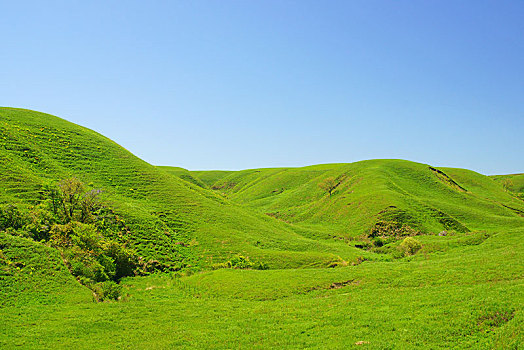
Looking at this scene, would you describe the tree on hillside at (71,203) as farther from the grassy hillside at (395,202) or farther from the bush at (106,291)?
the grassy hillside at (395,202)

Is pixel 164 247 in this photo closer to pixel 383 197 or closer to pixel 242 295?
pixel 242 295

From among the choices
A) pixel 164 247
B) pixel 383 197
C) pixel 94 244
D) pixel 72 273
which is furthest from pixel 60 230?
pixel 383 197

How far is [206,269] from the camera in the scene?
4228cm

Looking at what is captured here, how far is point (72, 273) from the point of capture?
32094mm

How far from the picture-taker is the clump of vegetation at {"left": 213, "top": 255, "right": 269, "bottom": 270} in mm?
42275

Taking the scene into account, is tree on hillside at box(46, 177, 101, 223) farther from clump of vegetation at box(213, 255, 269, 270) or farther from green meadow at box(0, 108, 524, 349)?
clump of vegetation at box(213, 255, 269, 270)

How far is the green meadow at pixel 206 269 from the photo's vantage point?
1986 cm

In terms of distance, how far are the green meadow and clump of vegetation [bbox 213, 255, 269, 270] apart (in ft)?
0.90

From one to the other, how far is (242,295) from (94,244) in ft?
67.1

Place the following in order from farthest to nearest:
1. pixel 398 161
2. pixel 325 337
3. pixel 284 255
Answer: pixel 398 161
pixel 284 255
pixel 325 337

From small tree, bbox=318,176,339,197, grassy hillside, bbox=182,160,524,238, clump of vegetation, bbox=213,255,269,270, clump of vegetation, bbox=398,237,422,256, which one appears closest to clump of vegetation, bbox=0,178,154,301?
clump of vegetation, bbox=213,255,269,270

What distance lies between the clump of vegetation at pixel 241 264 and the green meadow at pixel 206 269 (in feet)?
0.90

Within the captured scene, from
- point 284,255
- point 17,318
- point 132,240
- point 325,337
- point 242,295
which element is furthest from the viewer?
point 284,255

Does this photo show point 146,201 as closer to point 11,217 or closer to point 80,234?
point 80,234
